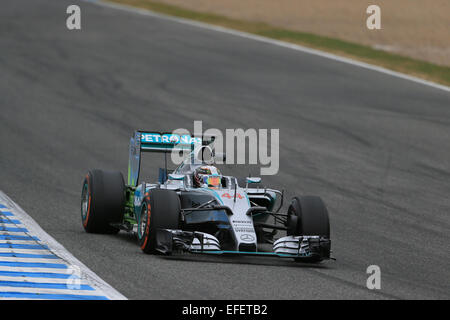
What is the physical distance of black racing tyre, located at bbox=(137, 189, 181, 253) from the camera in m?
10.9

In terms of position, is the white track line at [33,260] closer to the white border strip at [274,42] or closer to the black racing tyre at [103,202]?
the black racing tyre at [103,202]

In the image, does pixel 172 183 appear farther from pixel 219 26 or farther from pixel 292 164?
pixel 219 26

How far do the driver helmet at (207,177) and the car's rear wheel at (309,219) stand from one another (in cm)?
109

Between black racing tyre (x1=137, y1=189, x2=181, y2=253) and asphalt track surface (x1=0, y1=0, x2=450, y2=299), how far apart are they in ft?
0.80

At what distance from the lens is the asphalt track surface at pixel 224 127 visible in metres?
10.5

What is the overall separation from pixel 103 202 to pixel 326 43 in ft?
68.3

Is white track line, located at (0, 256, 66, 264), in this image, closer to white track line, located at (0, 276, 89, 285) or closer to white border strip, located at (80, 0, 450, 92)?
white track line, located at (0, 276, 89, 285)

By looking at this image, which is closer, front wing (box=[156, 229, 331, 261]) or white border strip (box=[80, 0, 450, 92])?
front wing (box=[156, 229, 331, 261])

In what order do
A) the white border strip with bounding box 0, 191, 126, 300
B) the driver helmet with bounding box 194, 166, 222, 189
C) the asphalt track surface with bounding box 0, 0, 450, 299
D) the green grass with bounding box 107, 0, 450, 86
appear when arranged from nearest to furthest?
the white border strip with bounding box 0, 191, 126, 300
the asphalt track surface with bounding box 0, 0, 450, 299
the driver helmet with bounding box 194, 166, 222, 189
the green grass with bounding box 107, 0, 450, 86

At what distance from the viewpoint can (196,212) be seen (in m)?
11.7

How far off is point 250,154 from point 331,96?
5973 mm

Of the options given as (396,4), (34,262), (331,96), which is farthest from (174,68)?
(34,262)

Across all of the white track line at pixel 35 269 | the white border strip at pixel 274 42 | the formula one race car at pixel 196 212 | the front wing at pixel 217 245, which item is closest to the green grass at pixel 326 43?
the white border strip at pixel 274 42

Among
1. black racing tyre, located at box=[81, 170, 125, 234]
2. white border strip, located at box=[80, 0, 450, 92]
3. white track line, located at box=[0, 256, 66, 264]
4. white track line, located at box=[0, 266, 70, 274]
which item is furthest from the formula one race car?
white border strip, located at box=[80, 0, 450, 92]
